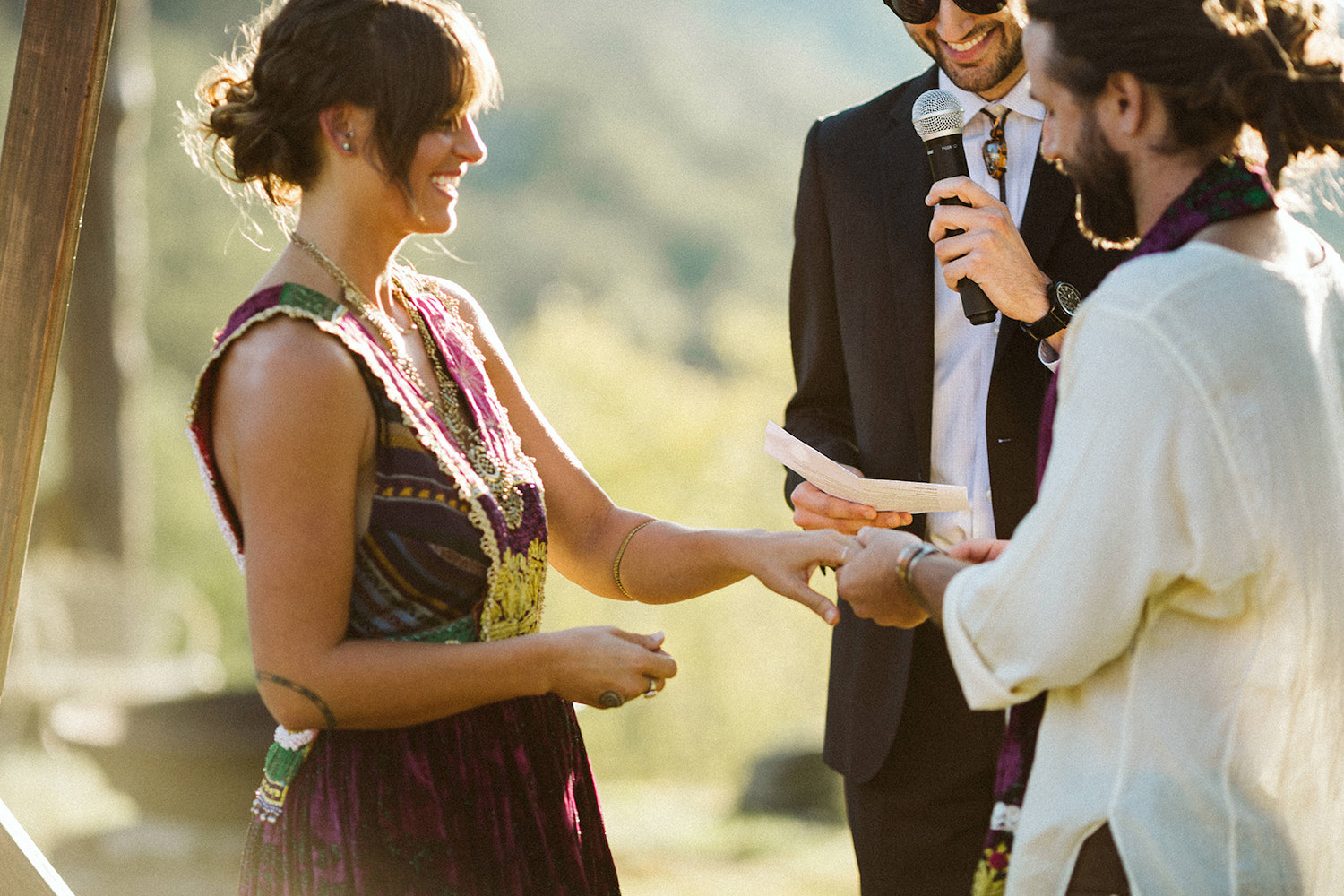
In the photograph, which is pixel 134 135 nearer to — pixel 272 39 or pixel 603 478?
pixel 603 478

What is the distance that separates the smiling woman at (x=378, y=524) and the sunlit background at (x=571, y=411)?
1.58 metres

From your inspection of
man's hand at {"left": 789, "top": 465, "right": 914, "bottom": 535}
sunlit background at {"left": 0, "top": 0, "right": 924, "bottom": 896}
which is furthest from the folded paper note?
sunlit background at {"left": 0, "top": 0, "right": 924, "bottom": 896}

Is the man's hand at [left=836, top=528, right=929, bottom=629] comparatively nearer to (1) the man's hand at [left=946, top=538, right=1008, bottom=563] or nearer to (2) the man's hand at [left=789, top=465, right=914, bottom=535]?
(1) the man's hand at [left=946, top=538, right=1008, bottom=563]

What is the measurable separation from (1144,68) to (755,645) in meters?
6.59

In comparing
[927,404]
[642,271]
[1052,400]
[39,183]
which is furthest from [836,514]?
[642,271]

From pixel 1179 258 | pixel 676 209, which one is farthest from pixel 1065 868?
pixel 676 209

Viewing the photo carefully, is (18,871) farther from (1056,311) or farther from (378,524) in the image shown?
(1056,311)

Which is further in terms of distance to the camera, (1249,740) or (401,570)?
(401,570)

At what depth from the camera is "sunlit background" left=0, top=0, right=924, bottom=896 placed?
6.17 m

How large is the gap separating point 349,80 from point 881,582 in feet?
3.25

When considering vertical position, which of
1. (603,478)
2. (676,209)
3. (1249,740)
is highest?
(676,209)

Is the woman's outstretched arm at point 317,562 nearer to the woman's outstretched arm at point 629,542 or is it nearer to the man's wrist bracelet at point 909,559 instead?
the man's wrist bracelet at point 909,559

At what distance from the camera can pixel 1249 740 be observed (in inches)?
50.4

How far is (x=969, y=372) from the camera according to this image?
7.50ft
